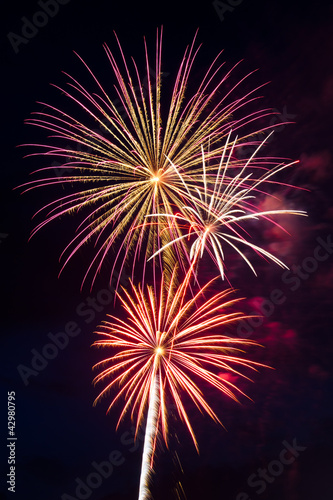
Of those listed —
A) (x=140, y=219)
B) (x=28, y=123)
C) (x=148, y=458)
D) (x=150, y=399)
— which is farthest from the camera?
(x=148, y=458)

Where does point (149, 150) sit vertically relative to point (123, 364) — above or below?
above

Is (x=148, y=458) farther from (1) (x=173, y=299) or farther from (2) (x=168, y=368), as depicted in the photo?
(1) (x=173, y=299)

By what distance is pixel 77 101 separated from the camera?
10.7 meters

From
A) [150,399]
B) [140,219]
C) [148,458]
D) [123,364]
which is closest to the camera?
[140,219]

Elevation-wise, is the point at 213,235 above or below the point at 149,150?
below

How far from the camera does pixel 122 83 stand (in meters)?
10.8

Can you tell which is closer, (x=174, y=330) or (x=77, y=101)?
(x=77, y=101)

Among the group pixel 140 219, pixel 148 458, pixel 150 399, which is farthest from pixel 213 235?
pixel 148 458

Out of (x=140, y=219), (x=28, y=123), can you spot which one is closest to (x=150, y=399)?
(x=140, y=219)

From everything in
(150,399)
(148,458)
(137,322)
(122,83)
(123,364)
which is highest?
(122,83)

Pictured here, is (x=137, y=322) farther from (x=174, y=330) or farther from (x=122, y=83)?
(x=122, y=83)

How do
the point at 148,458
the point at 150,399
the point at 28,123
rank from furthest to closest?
the point at 148,458, the point at 150,399, the point at 28,123

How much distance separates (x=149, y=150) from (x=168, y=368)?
7561 millimetres

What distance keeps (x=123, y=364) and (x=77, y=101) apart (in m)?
8.28
